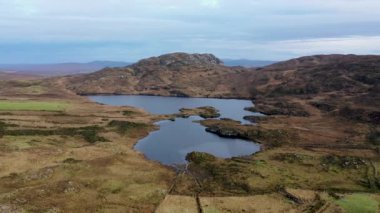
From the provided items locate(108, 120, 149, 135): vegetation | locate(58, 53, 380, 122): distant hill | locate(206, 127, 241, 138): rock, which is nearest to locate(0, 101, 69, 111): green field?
locate(108, 120, 149, 135): vegetation

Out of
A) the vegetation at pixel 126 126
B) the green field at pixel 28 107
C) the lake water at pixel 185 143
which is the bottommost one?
the lake water at pixel 185 143

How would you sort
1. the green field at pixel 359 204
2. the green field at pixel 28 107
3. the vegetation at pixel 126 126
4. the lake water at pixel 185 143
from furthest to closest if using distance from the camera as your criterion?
the green field at pixel 28 107
the vegetation at pixel 126 126
the lake water at pixel 185 143
the green field at pixel 359 204

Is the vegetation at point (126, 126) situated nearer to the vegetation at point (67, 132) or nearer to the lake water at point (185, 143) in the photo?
the lake water at point (185, 143)

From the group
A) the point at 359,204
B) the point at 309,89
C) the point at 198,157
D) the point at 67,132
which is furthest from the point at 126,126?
the point at 309,89

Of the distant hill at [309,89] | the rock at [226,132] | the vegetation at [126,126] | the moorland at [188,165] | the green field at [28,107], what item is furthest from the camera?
the distant hill at [309,89]

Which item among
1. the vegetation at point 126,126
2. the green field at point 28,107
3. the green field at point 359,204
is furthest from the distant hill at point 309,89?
the green field at point 28,107

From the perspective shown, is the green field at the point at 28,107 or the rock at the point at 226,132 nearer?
the rock at the point at 226,132

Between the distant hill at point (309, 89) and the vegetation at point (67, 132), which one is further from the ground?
the distant hill at point (309, 89)

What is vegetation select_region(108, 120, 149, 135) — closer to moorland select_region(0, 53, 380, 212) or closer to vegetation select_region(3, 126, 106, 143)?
moorland select_region(0, 53, 380, 212)
